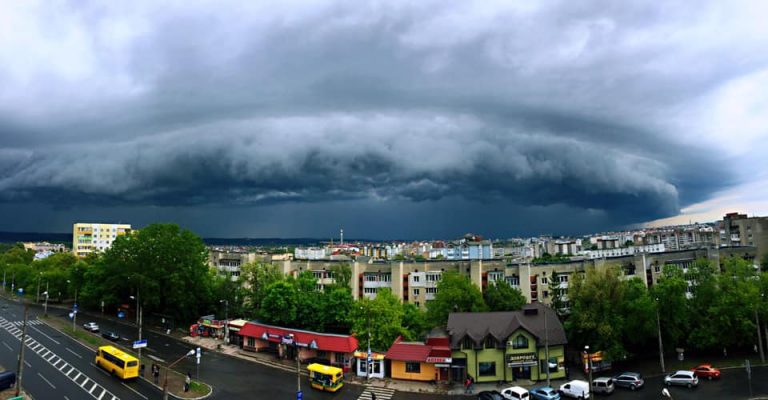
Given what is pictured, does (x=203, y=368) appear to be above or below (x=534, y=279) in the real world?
below

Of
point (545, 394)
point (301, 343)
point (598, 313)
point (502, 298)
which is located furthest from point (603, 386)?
point (301, 343)

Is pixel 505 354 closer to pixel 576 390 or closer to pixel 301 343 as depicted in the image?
pixel 576 390

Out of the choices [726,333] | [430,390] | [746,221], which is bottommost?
[430,390]

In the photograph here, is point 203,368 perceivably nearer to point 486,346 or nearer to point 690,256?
point 486,346

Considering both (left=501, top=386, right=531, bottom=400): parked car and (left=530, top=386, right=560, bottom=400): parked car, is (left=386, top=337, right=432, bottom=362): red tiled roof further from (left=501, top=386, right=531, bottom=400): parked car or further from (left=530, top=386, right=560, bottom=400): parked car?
(left=530, top=386, right=560, bottom=400): parked car

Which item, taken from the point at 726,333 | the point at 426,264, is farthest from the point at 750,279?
the point at 426,264

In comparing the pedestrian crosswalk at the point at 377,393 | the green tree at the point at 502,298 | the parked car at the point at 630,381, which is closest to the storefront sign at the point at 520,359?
the parked car at the point at 630,381

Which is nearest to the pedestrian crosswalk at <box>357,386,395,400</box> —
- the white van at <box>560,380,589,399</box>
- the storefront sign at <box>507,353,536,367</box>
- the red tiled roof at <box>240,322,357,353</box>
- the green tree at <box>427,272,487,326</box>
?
the red tiled roof at <box>240,322,357,353</box>
